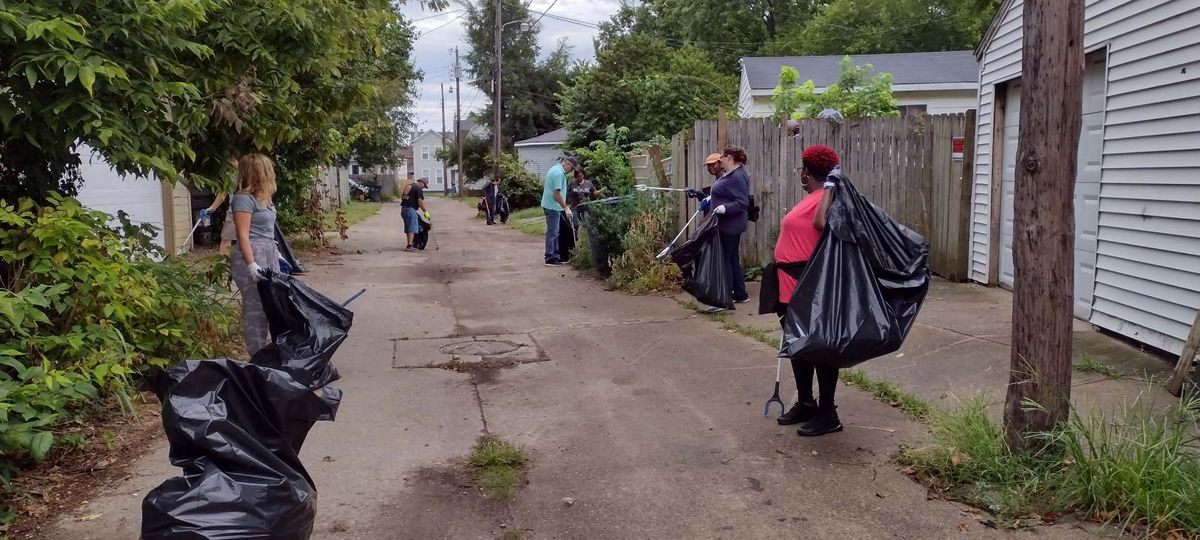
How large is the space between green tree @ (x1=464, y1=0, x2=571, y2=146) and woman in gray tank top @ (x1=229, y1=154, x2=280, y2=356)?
45.3 metres

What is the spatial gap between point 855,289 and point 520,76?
1958 inches

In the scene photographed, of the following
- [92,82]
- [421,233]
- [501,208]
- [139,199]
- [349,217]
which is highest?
[92,82]

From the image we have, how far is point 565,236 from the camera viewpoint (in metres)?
13.5

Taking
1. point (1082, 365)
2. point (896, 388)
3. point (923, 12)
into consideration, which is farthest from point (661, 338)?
point (923, 12)

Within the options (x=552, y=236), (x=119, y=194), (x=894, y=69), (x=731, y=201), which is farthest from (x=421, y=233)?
(x=894, y=69)

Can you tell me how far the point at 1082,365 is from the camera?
231 inches

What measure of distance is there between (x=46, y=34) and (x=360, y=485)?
262 centimetres

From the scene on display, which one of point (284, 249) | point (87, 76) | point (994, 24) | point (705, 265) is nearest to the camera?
point (87, 76)

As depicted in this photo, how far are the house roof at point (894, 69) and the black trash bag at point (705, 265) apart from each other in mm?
13207

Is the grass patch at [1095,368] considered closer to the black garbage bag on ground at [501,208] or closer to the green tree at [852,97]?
the green tree at [852,97]

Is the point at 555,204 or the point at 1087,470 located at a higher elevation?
the point at 555,204

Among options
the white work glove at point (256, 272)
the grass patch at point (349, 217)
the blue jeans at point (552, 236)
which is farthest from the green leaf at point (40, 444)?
the grass patch at point (349, 217)

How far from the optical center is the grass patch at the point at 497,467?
425 centimetres

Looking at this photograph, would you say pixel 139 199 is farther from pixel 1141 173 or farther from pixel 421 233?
pixel 1141 173
